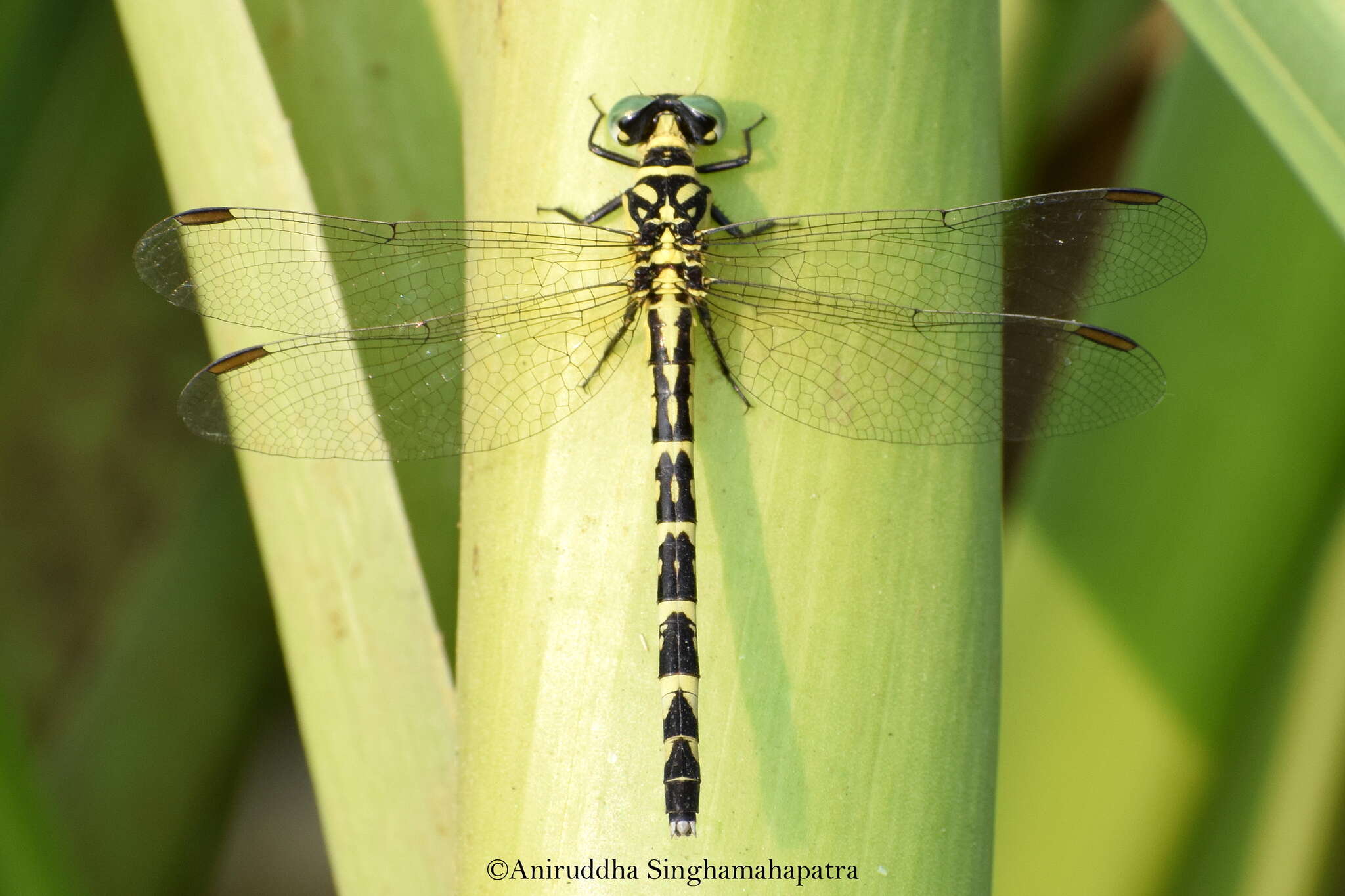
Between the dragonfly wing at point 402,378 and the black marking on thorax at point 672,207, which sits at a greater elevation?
the black marking on thorax at point 672,207

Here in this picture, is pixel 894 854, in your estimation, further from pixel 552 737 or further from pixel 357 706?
pixel 357 706

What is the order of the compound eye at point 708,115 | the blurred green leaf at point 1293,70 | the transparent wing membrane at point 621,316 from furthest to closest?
the transparent wing membrane at point 621,316, the compound eye at point 708,115, the blurred green leaf at point 1293,70

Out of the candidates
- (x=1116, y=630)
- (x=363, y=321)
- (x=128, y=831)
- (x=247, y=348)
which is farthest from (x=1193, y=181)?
(x=128, y=831)

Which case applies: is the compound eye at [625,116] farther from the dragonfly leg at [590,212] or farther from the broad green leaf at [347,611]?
the broad green leaf at [347,611]

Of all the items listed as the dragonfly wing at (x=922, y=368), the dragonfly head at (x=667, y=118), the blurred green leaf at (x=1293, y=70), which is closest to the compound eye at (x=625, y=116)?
the dragonfly head at (x=667, y=118)

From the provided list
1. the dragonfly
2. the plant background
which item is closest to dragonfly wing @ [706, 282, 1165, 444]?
the dragonfly

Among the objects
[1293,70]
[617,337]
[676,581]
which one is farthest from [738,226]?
[1293,70]

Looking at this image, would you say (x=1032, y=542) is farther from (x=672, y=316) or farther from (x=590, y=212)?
(x=590, y=212)

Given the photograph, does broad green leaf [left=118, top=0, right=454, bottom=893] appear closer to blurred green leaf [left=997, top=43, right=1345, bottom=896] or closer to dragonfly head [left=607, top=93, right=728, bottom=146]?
dragonfly head [left=607, top=93, right=728, bottom=146]
